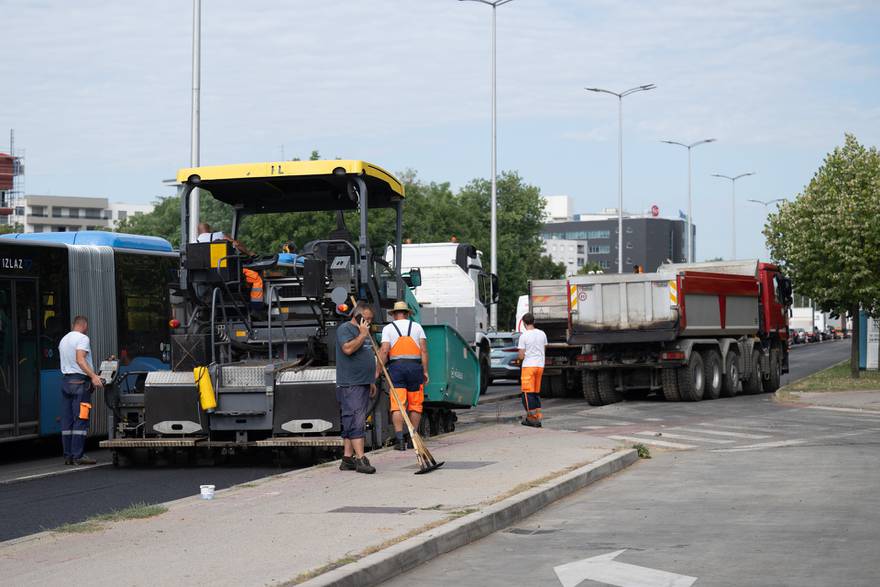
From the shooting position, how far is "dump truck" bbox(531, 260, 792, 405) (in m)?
26.9

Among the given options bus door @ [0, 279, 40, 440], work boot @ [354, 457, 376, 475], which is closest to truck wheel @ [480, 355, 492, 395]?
bus door @ [0, 279, 40, 440]

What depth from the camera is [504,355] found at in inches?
1423

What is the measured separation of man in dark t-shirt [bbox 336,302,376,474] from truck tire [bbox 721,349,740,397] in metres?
17.1

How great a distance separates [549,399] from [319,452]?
16082mm

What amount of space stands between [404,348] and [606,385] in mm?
13134

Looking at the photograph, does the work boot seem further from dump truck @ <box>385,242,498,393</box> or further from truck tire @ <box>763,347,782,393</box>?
truck tire @ <box>763,347,782,393</box>

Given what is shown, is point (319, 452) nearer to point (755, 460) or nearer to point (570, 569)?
point (755, 460)

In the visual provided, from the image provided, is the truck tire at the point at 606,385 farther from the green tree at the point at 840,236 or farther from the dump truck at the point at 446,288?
the green tree at the point at 840,236

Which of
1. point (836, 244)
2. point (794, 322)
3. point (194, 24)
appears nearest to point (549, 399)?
point (836, 244)

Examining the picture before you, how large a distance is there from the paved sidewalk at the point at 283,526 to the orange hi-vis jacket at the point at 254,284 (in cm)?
253

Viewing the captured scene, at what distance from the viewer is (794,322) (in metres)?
125

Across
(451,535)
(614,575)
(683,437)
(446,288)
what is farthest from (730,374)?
(614,575)

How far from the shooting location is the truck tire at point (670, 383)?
89.2ft

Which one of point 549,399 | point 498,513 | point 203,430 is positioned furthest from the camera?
point 549,399
